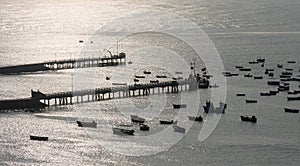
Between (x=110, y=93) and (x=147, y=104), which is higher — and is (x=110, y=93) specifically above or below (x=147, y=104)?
above

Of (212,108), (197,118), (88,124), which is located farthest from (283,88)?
(88,124)

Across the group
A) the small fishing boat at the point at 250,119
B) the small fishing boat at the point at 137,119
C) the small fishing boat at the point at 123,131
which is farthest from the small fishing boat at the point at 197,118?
the small fishing boat at the point at 123,131

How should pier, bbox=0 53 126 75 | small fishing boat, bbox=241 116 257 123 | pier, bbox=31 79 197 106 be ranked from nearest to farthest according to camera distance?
1. small fishing boat, bbox=241 116 257 123
2. pier, bbox=31 79 197 106
3. pier, bbox=0 53 126 75

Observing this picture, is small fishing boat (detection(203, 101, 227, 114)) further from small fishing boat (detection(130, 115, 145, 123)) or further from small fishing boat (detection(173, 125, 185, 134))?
small fishing boat (detection(173, 125, 185, 134))

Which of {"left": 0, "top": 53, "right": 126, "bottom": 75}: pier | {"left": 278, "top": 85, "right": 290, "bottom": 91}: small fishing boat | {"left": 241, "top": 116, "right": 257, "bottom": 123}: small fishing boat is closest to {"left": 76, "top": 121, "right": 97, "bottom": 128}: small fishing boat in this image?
{"left": 241, "top": 116, "right": 257, "bottom": 123}: small fishing boat

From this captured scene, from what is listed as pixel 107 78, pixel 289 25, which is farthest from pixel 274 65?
pixel 289 25

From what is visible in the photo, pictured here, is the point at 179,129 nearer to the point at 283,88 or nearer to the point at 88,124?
the point at 88,124
